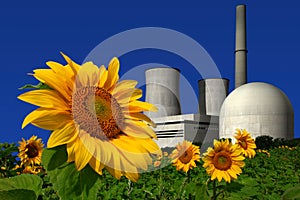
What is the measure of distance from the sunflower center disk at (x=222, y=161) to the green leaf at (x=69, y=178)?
2.07m

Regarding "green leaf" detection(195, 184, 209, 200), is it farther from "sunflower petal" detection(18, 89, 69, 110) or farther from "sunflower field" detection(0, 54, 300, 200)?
"sunflower petal" detection(18, 89, 69, 110)

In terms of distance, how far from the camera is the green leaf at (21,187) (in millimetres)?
775

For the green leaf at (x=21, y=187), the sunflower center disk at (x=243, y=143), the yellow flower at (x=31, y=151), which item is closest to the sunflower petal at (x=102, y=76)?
the green leaf at (x=21, y=187)

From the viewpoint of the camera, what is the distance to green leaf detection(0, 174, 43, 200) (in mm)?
775

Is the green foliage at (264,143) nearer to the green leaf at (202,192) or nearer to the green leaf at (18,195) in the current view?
the green leaf at (202,192)

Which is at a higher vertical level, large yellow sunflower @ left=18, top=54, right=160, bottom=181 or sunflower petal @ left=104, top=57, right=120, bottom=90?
sunflower petal @ left=104, top=57, right=120, bottom=90

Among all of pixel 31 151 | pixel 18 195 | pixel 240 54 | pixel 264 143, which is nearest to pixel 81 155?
pixel 18 195

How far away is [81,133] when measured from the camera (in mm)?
749

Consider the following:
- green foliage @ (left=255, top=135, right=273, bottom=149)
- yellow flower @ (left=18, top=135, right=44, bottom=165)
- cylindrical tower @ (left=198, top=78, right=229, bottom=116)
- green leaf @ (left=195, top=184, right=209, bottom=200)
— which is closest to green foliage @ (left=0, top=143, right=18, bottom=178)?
yellow flower @ (left=18, top=135, right=44, bottom=165)

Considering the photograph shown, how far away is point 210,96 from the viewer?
39062 millimetres

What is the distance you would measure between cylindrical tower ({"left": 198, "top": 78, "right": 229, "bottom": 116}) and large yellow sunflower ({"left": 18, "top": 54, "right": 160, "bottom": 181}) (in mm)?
37060

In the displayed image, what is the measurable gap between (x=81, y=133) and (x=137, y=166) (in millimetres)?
108

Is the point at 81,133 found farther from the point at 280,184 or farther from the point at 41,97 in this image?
the point at 280,184

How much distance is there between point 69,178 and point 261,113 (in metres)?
28.6
